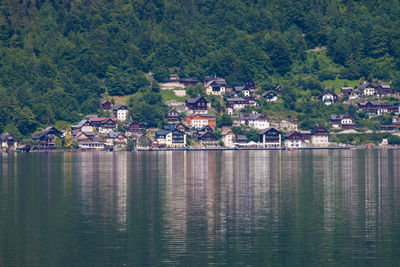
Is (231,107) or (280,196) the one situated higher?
(231,107)

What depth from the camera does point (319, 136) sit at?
169875 millimetres

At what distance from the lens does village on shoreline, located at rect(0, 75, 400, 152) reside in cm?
16425

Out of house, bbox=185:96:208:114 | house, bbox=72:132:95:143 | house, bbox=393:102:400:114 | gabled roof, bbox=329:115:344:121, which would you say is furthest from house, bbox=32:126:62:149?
house, bbox=393:102:400:114

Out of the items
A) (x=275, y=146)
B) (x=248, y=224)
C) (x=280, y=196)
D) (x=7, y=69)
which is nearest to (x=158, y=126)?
(x=275, y=146)

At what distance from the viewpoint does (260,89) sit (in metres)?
193

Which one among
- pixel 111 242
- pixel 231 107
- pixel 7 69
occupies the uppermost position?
pixel 7 69

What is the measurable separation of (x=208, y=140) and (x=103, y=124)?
2761cm

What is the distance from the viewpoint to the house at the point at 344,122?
568ft

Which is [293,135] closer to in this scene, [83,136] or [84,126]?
[83,136]

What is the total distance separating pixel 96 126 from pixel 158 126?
1635 cm

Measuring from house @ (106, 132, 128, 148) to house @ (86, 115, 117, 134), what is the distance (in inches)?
129

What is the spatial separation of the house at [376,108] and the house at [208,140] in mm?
43690

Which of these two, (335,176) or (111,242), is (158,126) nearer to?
(335,176)

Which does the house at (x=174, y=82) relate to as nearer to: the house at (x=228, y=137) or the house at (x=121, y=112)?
the house at (x=121, y=112)
